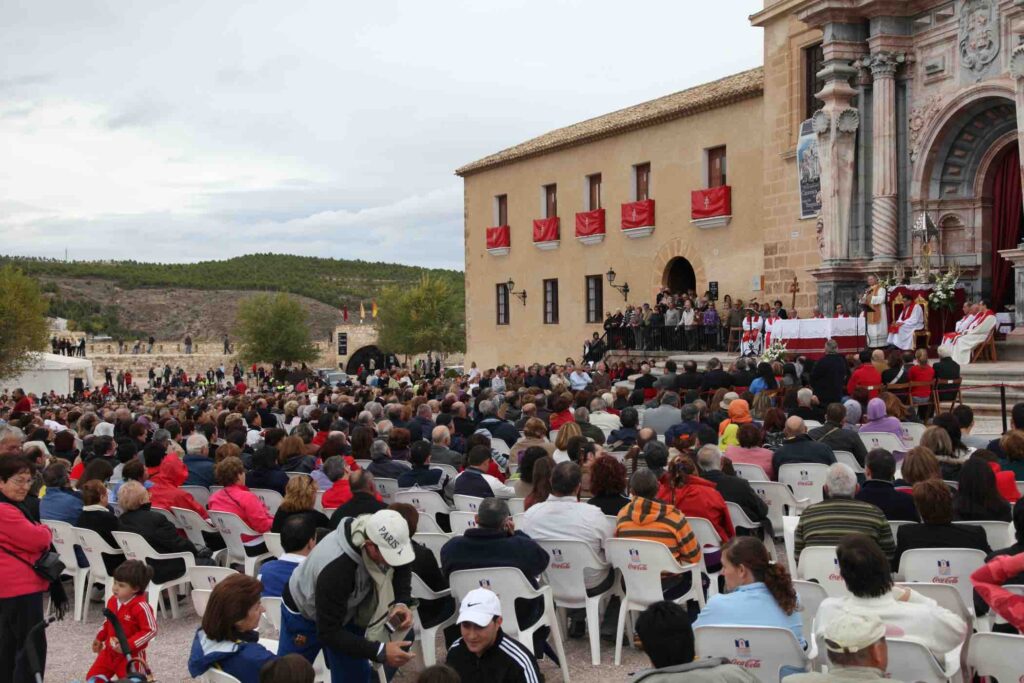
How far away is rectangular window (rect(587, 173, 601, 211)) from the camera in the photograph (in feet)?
108

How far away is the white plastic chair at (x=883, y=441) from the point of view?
395 inches

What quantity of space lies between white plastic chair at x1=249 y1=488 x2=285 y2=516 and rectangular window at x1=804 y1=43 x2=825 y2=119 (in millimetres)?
17974

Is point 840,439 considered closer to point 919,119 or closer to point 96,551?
point 96,551

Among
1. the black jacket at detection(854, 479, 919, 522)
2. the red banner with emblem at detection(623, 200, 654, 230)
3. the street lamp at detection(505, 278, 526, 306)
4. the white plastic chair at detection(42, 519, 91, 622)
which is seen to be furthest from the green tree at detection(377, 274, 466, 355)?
the black jacket at detection(854, 479, 919, 522)

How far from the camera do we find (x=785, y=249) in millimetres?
24109

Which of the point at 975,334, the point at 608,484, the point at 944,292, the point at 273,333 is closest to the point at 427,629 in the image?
the point at 608,484

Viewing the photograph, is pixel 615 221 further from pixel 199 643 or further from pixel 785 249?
pixel 199 643

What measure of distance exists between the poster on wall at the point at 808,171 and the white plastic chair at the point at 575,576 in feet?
57.1

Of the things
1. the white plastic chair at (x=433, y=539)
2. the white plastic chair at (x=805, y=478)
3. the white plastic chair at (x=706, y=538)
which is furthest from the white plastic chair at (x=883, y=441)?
the white plastic chair at (x=433, y=539)

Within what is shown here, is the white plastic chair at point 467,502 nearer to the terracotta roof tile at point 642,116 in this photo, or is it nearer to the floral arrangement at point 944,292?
the floral arrangement at point 944,292

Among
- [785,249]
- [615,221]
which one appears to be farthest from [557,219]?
[785,249]

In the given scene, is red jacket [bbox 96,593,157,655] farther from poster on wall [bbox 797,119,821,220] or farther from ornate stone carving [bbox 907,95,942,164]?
poster on wall [bbox 797,119,821,220]

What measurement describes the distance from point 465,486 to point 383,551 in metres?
3.75

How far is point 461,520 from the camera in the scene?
24.6ft
